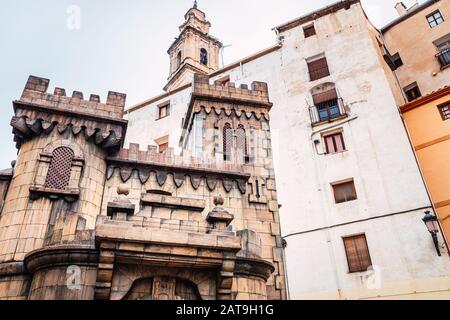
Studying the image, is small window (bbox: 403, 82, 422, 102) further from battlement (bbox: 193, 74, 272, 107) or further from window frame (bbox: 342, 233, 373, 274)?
battlement (bbox: 193, 74, 272, 107)

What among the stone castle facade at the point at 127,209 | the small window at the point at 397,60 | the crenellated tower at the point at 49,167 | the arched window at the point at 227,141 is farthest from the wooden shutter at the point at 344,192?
the crenellated tower at the point at 49,167

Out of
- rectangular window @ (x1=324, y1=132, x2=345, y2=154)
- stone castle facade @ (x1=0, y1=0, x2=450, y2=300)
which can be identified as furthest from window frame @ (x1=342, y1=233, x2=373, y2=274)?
rectangular window @ (x1=324, y1=132, x2=345, y2=154)

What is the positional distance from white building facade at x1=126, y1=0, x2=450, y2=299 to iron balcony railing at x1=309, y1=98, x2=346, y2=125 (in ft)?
0.20

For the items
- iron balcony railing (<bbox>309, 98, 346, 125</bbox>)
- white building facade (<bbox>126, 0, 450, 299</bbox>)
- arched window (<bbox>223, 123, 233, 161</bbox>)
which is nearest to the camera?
arched window (<bbox>223, 123, 233, 161</bbox>)

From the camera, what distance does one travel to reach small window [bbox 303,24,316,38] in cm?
2530

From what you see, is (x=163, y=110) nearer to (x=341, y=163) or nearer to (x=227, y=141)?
(x=227, y=141)

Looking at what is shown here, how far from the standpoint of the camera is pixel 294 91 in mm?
23453

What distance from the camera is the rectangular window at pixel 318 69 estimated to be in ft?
75.9

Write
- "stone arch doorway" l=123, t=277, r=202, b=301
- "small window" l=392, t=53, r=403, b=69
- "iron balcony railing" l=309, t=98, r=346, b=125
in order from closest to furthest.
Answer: "stone arch doorway" l=123, t=277, r=202, b=301 < "iron balcony railing" l=309, t=98, r=346, b=125 < "small window" l=392, t=53, r=403, b=69

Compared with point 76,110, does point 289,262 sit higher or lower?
lower

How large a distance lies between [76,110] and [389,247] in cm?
1480

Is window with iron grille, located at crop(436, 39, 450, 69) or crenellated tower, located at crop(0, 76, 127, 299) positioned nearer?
crenellated tower, located at crop(0, 76, 127, 299)
